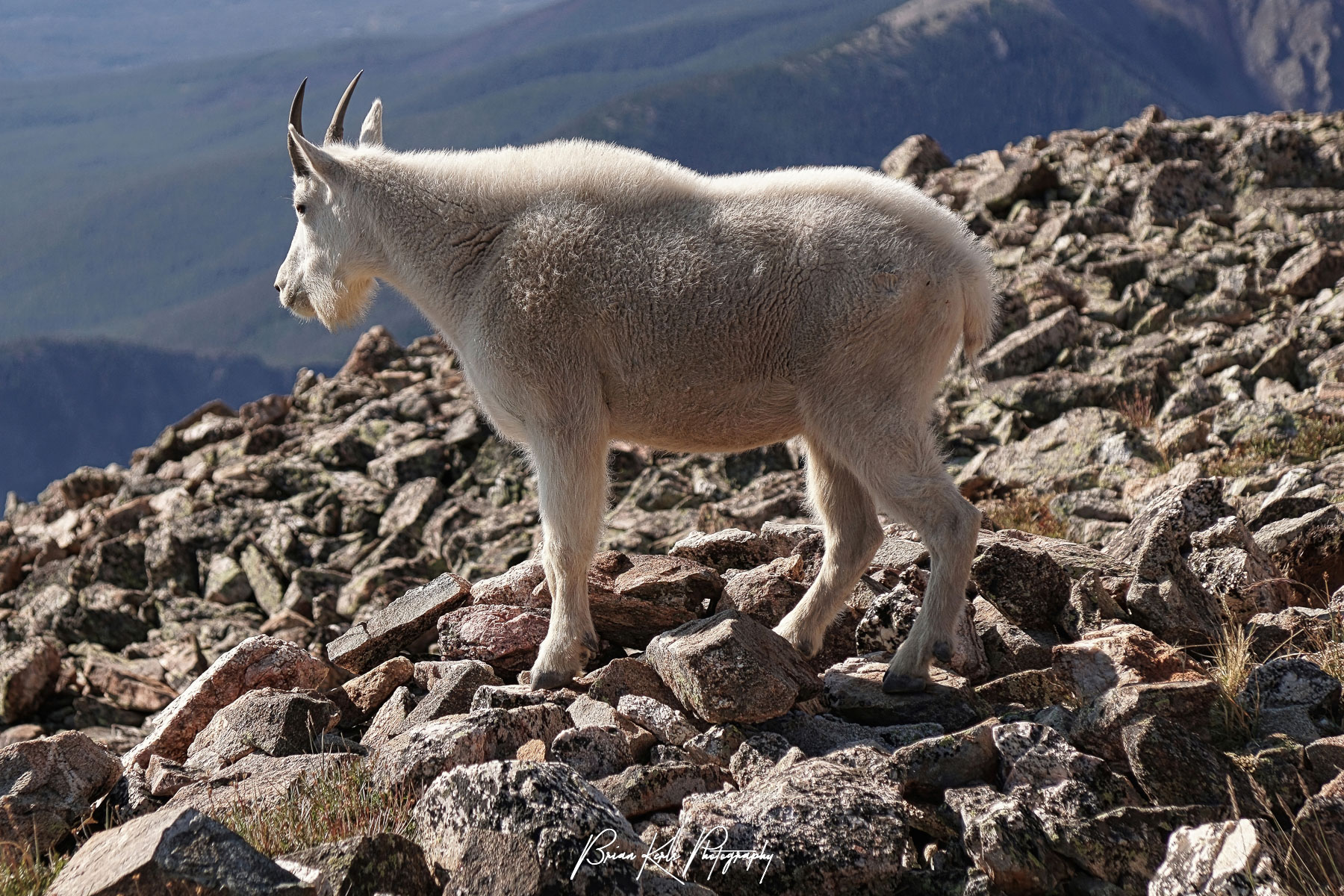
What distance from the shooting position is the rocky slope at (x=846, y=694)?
397 centimetres

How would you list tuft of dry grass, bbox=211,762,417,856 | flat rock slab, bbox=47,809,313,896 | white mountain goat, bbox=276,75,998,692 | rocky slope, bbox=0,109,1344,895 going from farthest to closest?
white mountain goat, bbox=276,75,998,692
tuft of dry grass, bbox=211,762,417,856
rocky slope, bbox=0,109,1344,895
flat rock slab, bbox=47,809,313,896

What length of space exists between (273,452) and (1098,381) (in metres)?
13.5

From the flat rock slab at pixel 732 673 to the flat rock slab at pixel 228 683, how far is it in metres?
2.55

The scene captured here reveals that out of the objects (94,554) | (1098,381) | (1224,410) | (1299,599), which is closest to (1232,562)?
(1299,599)

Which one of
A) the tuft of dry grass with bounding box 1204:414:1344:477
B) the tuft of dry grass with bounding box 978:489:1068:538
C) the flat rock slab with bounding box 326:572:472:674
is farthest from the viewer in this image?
the tuft of dry grass with bounding box 1204:414:1344:477

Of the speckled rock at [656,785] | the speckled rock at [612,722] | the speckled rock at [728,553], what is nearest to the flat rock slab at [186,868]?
the speckled rock at [656,785]

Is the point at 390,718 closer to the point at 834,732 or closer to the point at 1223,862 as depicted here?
the point at 834,732

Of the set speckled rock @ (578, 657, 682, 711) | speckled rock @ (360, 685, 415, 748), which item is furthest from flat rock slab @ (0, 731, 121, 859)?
speckled rock @ (578, 657, 682, 711)

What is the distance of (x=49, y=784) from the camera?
5375mm

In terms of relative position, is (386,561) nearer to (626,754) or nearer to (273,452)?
(273,452)

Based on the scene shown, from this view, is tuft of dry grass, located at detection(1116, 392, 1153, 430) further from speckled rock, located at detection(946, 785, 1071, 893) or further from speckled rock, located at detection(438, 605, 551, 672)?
speckled rock, located at detection(946, 785, 1071, 893)

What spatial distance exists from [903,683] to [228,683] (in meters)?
3.89

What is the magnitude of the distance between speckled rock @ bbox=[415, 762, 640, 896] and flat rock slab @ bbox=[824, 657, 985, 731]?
1.83 metres

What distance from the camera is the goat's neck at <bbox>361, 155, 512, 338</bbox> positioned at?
6.53 meters
